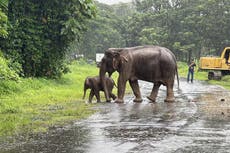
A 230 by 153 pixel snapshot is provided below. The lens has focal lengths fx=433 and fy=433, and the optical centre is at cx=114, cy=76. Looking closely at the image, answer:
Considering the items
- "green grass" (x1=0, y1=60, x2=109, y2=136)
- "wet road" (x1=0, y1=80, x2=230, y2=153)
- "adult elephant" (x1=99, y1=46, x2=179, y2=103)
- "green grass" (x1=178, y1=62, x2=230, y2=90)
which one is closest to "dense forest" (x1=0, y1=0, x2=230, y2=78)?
"green grass" (x1=0, y1=60, x2=109, y2=136)

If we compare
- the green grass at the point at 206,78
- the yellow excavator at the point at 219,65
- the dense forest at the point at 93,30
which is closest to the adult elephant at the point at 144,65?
the dense forest at the point at 93,30

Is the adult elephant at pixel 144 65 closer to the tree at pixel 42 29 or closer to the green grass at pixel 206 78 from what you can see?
the tree at pixel 42 29

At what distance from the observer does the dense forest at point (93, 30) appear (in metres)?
19.6

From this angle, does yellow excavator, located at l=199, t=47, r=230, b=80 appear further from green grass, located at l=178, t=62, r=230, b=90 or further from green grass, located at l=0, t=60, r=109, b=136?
green grass, located at l=0, t=60, r=109, b=136

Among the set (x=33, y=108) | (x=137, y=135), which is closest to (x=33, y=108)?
(x=33, y=108)

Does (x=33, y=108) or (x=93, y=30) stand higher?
(x=93, y=30)

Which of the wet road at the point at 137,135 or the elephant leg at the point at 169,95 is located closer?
the wet road at the point at 137,135

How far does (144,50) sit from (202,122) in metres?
5.74

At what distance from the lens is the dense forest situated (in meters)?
19.6

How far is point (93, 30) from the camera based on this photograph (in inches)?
2886

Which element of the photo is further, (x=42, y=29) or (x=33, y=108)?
(x=42, y=29)

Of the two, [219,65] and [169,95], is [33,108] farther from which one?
[219,65]

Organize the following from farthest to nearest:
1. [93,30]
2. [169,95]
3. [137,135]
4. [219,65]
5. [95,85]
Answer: [93,30]
[219,65]
[95,85]
[169,95]
[137,135]

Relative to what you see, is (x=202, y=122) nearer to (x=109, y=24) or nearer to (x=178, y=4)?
(x=178, y=4)
